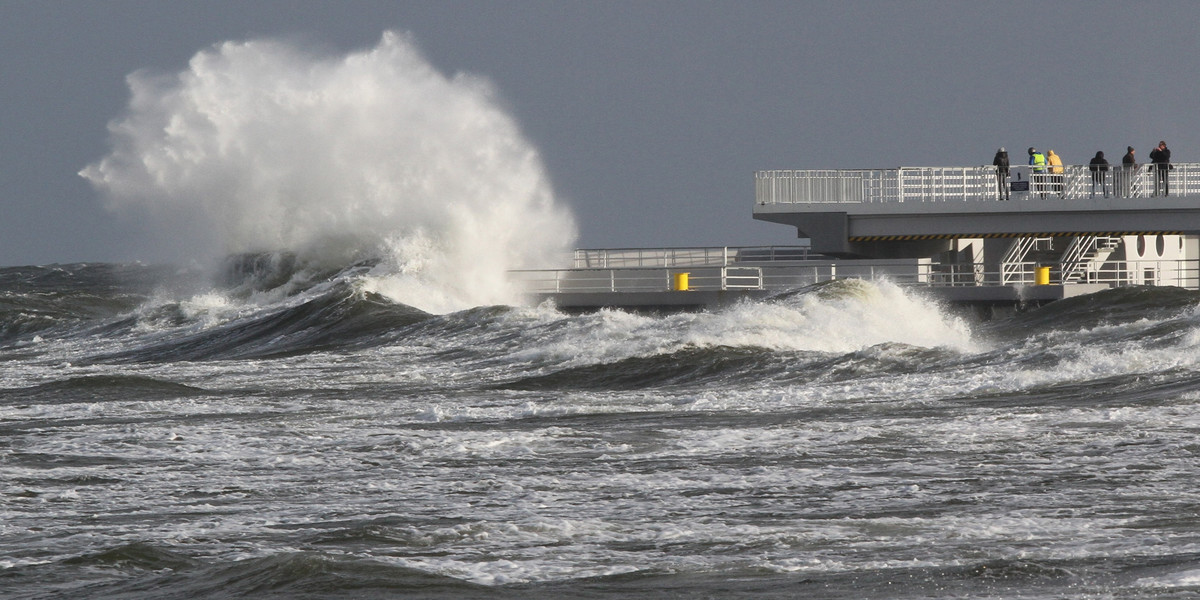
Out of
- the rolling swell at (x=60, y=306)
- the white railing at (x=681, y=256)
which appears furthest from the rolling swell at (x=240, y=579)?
the white railing at (x=681, y=256)

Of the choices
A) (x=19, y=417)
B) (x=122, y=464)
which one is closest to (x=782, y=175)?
(x=19, y=417)

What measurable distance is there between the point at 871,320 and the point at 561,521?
15481mm

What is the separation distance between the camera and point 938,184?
3138 centimetres

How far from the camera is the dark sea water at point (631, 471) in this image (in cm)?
738

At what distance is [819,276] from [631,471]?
58.6 feet

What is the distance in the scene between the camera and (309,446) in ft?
39.8

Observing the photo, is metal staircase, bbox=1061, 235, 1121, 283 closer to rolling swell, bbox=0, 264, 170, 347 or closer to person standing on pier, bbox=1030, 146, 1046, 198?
person standing on pier, bbox=1030, 146, 1046, 198

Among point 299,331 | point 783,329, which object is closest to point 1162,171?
point 783,329

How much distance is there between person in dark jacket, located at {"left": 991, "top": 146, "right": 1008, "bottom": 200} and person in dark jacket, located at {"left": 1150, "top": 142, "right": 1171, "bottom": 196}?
285 cm

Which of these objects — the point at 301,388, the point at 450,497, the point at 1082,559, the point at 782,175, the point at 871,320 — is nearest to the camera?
the point at 1082,559

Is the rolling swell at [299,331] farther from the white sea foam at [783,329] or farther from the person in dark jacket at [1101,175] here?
the person in dark jacket at [1101,175]

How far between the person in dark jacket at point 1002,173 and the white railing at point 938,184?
0.06 m

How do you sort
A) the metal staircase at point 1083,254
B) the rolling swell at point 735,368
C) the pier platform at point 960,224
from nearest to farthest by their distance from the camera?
the rolling swell at point 735,368
the pier platform at point 960,224
the metal staircase at point 1083,254

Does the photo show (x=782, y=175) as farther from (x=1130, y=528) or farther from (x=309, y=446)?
(x=1130, y=528)
